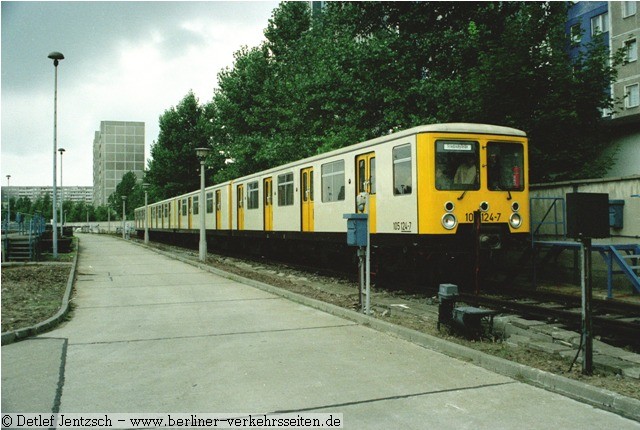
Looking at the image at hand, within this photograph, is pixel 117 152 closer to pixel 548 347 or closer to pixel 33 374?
pixel 33 374

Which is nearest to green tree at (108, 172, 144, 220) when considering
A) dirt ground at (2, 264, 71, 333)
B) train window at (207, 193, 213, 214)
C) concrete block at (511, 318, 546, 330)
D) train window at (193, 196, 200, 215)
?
train window at (193, 196, 200, 215)

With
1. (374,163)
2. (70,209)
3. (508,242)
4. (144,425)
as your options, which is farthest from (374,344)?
(70,209)

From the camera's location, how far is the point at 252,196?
66.5 feet

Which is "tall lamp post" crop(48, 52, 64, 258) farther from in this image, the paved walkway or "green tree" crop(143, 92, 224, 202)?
"green tree" crop(143, 92, 224, 202)

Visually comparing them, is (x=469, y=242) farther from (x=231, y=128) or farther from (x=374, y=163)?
(x=231, y=128)

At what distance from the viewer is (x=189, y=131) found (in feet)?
170

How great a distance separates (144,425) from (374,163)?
8.53 m

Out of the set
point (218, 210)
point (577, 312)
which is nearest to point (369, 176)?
point (577, 312)

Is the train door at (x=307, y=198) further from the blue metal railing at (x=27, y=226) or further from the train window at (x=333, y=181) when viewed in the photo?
the blue metal railing at (x=27, y=226)

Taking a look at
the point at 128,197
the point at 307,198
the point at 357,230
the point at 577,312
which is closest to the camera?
the point at 577,312

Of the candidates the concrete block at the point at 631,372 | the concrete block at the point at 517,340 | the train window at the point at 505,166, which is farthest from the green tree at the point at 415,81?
the concrete block at the point at 631,372

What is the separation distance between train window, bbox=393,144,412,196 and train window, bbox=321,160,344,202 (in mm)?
2349

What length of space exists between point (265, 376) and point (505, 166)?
24.6ft

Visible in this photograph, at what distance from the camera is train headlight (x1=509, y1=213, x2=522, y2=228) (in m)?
10.8
